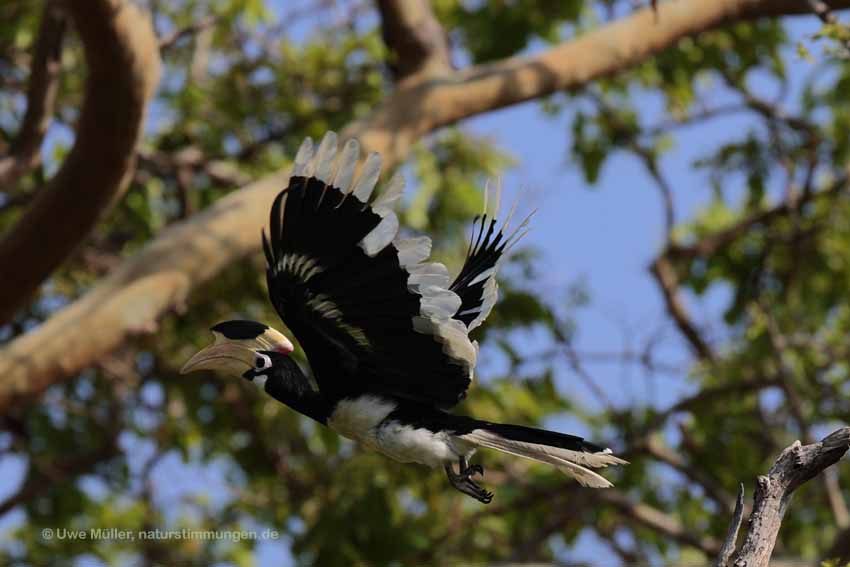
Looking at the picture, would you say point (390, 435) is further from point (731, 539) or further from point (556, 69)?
point (556, 69)

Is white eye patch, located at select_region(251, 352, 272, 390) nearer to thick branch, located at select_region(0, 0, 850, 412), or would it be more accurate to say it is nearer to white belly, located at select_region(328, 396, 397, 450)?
white belly, located at select_region(328, 396, 397, 450)

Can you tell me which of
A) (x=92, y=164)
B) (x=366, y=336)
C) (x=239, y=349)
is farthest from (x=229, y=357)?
(x=92, y=164)

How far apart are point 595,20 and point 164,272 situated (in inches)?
161

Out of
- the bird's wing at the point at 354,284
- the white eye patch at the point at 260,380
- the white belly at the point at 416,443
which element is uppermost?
the bird's wing at the point at 354,284

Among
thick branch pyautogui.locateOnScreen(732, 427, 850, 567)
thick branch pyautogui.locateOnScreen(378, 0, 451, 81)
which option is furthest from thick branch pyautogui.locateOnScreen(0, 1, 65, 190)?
thick branch pyautogui.locateOnScreen(732, 427, 850, 567)

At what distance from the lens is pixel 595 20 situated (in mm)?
8203

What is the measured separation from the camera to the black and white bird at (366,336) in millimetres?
2809

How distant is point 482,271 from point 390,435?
665 millimetres

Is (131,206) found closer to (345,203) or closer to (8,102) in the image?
(8,102)

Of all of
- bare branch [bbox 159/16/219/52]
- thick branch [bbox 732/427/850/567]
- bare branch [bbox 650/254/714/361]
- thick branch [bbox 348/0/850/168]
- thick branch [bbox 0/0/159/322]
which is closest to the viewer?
thick branch [bbox 732/427/850/567]

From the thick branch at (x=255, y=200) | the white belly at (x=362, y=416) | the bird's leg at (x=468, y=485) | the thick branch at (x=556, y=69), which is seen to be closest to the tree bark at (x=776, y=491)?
the bird's leg at (x=468, y=485)

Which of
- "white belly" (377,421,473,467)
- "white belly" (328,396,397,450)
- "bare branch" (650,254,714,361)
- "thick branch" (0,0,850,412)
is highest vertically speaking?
"white belly" (328,396,397,450)

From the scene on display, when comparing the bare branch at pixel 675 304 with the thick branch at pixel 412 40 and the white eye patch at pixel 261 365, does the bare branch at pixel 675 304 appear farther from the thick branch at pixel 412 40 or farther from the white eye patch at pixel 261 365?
the white eye patch at pixel 261 365

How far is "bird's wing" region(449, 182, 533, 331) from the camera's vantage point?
10.8ft
